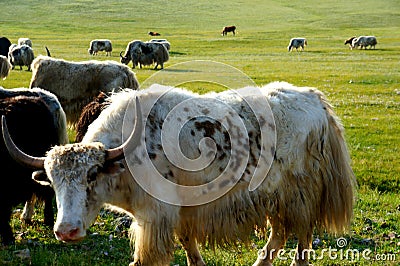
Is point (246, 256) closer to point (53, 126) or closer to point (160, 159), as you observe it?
point (160, 159)

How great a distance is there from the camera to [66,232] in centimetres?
446

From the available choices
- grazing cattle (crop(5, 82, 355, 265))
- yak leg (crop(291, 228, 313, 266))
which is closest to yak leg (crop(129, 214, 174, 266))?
grazing cattle (crop(5, 82, 355, 265))

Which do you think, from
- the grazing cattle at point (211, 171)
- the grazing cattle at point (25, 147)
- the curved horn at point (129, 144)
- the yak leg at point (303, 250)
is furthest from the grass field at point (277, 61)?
the curved horn at point (129, 144)

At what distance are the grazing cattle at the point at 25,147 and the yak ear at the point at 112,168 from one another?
2.36 meters

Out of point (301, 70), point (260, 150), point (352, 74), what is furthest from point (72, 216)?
point (301, 70)

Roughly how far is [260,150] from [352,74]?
22.2m

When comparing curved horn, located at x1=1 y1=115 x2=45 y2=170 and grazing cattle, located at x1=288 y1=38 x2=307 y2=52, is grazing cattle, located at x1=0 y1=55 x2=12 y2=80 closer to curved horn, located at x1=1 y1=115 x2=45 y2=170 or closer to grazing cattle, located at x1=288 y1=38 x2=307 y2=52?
curved horn, located at x1=1 y1=115 x2=45 y2=170

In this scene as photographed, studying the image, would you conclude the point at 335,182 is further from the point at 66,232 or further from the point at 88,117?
Result: the point at 88,117

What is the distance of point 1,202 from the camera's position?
6.78 metres

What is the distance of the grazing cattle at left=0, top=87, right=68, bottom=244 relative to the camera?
265 inches

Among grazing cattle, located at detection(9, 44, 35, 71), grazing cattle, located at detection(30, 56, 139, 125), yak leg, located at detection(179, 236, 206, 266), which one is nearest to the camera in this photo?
yak leg, located at detection(179, 236, 206, 266)

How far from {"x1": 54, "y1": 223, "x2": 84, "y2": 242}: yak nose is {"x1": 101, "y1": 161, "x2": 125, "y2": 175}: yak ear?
0.57 metres

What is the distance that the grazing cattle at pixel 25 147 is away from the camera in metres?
6.74

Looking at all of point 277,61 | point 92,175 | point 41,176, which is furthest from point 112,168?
point 277,61
